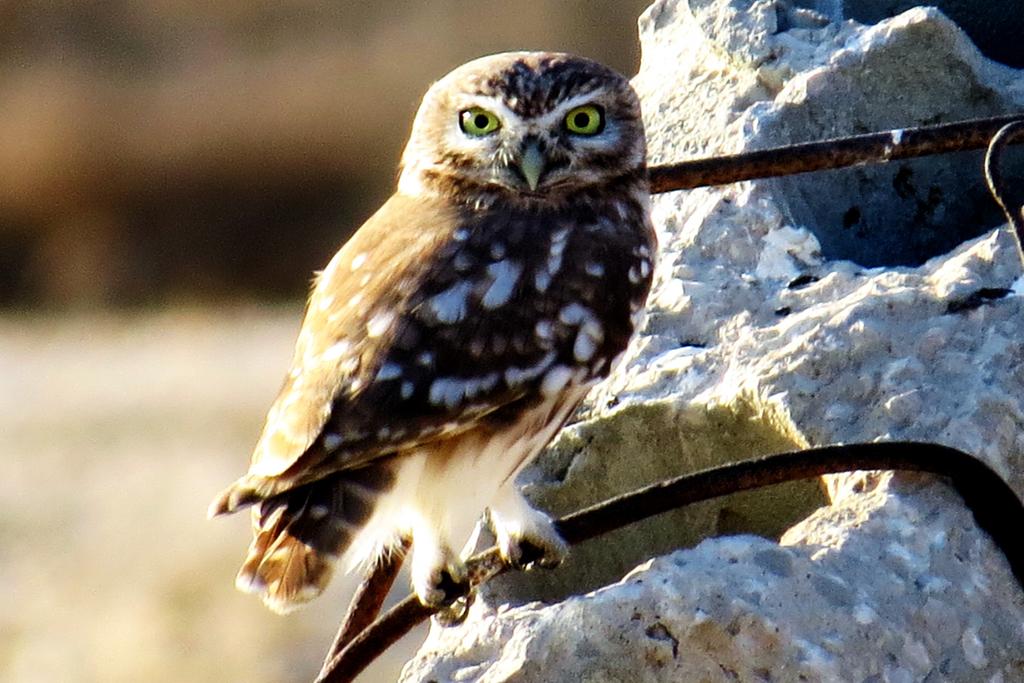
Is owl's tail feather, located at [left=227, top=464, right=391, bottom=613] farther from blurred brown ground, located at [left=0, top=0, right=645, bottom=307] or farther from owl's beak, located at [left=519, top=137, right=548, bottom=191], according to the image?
blurred brown ground, located at [left=0, top=0, right=645, bottom=307]

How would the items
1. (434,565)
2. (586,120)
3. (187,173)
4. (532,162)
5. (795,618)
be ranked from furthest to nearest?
(187,173) → (586,120) → (532,162) → (434,565) → (795,618)

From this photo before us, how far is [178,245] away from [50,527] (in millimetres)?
5978

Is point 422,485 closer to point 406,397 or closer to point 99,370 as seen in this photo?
point 406,397

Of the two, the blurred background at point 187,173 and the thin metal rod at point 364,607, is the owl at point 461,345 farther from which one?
the blurred background at point 187,173

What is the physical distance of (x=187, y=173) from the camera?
16188mm

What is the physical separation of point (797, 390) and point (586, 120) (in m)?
0.86

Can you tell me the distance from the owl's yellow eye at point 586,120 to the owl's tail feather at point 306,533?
83 centimetres

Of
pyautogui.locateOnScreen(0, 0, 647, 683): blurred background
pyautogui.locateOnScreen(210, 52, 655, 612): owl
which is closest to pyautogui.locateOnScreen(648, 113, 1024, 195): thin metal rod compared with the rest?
pyautogui.locateOnScreen(210, 52, 655, 612): owl

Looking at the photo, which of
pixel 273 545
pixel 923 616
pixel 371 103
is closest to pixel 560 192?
pixel 273 545

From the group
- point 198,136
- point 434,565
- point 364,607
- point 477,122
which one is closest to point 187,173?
point 198,136

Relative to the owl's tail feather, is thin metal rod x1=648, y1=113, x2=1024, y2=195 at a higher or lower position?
higher

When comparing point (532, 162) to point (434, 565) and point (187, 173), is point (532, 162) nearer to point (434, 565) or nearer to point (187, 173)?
point (434, 565)

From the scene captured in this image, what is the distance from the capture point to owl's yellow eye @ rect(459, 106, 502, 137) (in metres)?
3.45

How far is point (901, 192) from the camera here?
336 cm
